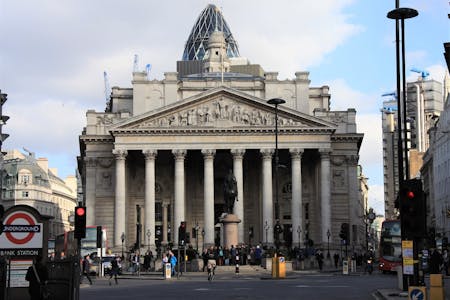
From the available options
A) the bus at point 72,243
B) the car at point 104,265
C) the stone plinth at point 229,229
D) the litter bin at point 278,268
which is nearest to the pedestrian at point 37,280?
the litter bin at point 278,268

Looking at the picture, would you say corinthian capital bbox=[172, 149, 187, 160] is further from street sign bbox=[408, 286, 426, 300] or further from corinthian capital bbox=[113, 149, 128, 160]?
street sign bbox=[408, 286, 426, 300]

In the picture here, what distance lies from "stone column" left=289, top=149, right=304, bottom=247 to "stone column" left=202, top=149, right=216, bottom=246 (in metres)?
8.97

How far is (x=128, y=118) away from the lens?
97250mm

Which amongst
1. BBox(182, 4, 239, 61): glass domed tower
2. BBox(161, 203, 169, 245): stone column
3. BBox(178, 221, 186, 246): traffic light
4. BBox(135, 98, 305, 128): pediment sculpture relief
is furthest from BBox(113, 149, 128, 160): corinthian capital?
BBox(182, 4, 239, 61): glass domed tower

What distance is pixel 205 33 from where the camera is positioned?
163000 mm

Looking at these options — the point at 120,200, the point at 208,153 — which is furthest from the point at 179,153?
the point at 120,200

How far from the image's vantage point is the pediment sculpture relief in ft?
322

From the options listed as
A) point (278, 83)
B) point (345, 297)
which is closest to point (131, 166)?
point (278, 83)

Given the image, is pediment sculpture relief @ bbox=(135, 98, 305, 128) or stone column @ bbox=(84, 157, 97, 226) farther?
→ stone column @ bbox=(84, 157, 97, 226)

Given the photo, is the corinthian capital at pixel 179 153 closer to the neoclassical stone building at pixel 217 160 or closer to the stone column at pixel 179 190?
the stone column at pixel 179 190

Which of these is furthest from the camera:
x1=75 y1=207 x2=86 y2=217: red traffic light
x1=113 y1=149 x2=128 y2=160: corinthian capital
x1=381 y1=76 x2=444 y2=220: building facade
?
x1=381 y1=76 x2=444 y2=220: building facade

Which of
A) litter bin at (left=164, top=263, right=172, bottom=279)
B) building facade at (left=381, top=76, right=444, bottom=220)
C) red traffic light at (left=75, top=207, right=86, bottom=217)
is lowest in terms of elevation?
litter bin at (left=164, top=263, right=172, bottom=279)

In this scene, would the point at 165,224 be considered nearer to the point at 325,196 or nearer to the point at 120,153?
the point at 120,153

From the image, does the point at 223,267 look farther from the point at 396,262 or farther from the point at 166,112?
the point at 166,112
